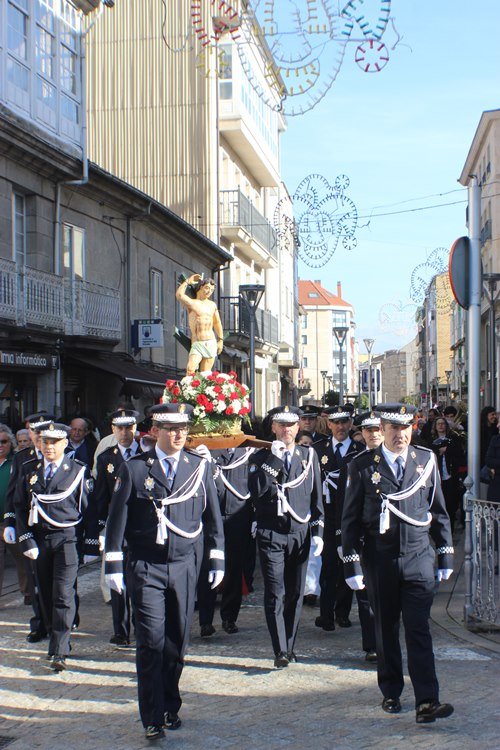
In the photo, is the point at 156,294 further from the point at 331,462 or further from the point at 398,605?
the point at 398,605

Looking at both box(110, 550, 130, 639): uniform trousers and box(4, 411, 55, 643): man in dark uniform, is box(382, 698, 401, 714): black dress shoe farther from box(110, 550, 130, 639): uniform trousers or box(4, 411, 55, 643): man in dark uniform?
box(4, 411, 55, 643): man in dark uniform

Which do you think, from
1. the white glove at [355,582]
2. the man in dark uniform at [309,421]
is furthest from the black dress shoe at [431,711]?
the man in dark uniform at [309,421]

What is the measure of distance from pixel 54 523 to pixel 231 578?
1.80m

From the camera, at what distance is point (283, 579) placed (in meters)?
7.16

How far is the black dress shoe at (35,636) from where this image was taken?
25.6 feet

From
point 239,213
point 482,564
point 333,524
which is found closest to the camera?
point 482,564

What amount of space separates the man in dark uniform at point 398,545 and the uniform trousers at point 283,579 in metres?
1.04

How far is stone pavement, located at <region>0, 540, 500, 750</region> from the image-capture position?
211 inches

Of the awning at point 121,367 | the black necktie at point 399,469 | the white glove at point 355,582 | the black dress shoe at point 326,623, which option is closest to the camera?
the black necktie at point 399,469

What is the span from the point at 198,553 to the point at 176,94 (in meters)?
26.3

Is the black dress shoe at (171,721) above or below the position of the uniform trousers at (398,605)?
below

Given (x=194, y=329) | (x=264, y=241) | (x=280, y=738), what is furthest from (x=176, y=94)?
(x=280, y=738)

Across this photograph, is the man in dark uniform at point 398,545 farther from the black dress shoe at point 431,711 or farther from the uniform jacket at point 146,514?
the uniform jacket at point 146,514

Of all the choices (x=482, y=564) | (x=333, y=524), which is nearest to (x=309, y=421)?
(x=333, y=524)
